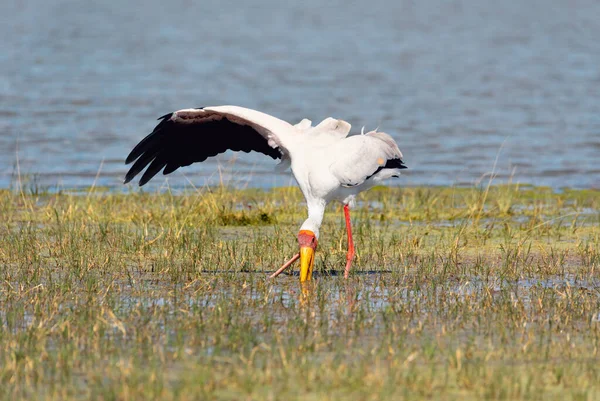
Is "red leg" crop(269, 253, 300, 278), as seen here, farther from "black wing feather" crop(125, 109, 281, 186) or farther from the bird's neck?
"black wing feather" crop(125, 109, 281, 186)

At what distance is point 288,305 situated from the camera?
609 cm

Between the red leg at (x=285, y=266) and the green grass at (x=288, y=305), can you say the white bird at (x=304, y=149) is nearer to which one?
the red leg at (x=285, y=266)

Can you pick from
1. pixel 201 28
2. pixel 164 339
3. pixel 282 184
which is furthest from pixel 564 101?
pixel 201 28

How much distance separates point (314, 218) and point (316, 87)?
1425 cm

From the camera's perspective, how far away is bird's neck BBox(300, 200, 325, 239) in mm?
7066

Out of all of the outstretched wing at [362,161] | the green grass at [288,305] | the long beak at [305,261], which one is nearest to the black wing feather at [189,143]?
the green grass at [288,305]

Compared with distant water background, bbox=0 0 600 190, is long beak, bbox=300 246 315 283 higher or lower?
lower

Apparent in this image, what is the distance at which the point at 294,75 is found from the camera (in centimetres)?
2333

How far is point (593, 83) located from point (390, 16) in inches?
817

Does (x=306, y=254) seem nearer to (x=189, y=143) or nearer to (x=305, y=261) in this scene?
(x=305, y=261)

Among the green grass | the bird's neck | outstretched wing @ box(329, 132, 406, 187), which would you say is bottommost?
the green grass

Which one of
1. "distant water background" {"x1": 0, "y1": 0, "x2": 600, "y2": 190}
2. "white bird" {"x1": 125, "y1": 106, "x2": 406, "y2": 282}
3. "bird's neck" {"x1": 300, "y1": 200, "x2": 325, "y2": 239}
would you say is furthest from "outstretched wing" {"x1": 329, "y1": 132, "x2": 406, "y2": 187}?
"distant water background" {"x1": 0, "y1": 0, "x2": 600, "y2": 190}

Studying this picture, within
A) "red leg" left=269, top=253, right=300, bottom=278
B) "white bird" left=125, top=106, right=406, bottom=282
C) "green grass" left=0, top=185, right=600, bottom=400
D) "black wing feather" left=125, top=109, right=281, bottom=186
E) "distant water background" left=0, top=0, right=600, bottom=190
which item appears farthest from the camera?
"distant water background" left=0, top=0, right=600, bottom=190

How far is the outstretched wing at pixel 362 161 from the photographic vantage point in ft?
23.8
